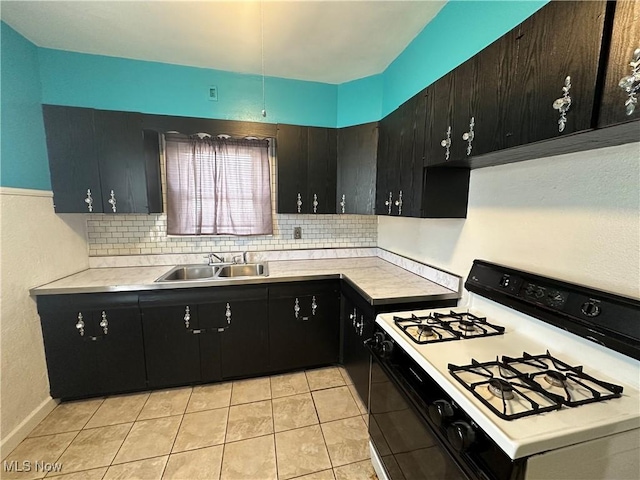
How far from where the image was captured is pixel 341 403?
6.75 feet

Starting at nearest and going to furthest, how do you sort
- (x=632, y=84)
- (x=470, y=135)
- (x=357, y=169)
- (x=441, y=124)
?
(x=632, y=84)
(x=470, y=135)
(x=441, y=124)
(x=357, y=169)

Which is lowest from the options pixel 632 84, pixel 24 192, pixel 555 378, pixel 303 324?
pixel 303 324

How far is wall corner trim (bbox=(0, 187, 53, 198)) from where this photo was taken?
169 centimetres

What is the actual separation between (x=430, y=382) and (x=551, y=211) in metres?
0.94

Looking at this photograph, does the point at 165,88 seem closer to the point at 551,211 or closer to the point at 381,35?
the point at 381,35

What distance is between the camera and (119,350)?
2.05 meters

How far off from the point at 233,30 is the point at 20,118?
1638 mm

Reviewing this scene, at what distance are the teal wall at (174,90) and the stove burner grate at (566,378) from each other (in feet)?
8.01

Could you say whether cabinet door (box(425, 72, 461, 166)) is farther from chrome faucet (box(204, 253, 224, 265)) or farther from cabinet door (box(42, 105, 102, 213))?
cabinet door (box(42, 105, 102, 213))

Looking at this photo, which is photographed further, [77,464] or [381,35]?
[381,35]

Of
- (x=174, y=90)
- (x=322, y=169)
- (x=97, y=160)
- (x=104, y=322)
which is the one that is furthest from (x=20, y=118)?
(x=322, y=169)

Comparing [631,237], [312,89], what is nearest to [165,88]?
[312,89]

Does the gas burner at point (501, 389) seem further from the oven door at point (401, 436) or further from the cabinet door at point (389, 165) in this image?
the cabinet door at point (389, 165)

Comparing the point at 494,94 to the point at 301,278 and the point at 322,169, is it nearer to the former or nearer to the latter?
the point at 322,169
